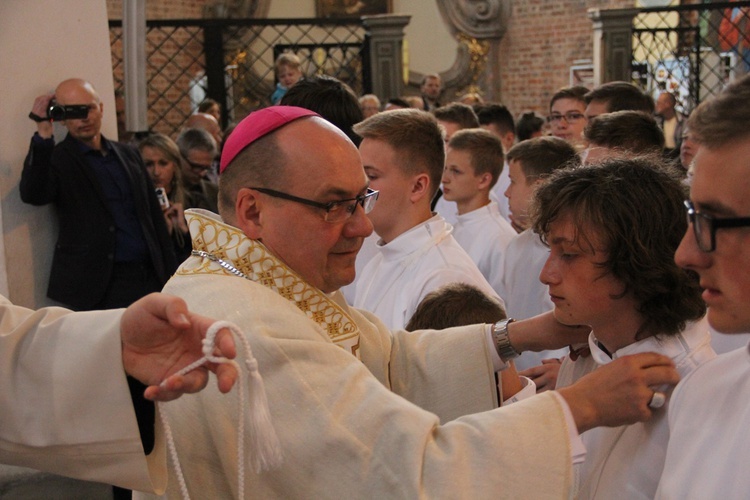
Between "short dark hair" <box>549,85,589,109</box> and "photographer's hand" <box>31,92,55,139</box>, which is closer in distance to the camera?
"photographer's hand" <box>31,92,55,139</box>

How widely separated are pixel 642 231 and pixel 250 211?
2.89ft

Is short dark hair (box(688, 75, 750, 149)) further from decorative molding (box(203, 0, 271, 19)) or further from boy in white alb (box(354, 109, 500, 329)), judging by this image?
decorative molding (box(203, 0, 271, 19))

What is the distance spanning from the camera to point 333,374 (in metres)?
1.90

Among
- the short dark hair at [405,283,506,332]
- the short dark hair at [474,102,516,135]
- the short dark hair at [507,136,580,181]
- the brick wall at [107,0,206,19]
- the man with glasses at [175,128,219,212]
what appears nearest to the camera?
the short dark hair at [405,283,506,332]

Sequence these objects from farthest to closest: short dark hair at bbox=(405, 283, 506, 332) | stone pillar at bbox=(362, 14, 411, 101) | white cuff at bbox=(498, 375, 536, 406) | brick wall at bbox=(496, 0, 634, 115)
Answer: brick wall at bbox=(496, 0, 634, 115)
stone pillar at bbox=(362, 14, 411, 101)
short dark hair at bbox=(405, 283, 506, 332)
white cuff at bbox=(498, 375, 536, 406)

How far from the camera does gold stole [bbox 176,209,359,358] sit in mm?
2186

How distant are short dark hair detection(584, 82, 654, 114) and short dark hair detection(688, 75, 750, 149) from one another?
4118 mm

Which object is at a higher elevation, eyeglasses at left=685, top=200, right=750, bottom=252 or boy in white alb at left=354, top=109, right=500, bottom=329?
eyeglasses at left=685, top=200, right=750, bottom=252

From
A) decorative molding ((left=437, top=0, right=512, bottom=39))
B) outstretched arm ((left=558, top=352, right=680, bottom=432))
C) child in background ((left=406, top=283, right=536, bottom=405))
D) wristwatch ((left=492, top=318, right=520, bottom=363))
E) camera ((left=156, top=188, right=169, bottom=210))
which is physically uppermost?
decorative molding ((left=437, top=0, right=512, bottom=39))

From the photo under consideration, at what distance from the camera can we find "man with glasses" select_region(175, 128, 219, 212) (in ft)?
23.2

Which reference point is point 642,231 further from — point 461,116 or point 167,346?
point 461,116

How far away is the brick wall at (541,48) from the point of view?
56.3ft

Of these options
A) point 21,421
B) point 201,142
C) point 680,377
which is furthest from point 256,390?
point 201,142

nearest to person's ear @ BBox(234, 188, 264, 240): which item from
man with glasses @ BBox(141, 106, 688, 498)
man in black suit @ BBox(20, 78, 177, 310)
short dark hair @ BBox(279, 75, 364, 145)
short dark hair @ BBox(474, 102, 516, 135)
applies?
man with glasses @ BBox(141, 106, 688, 498)
